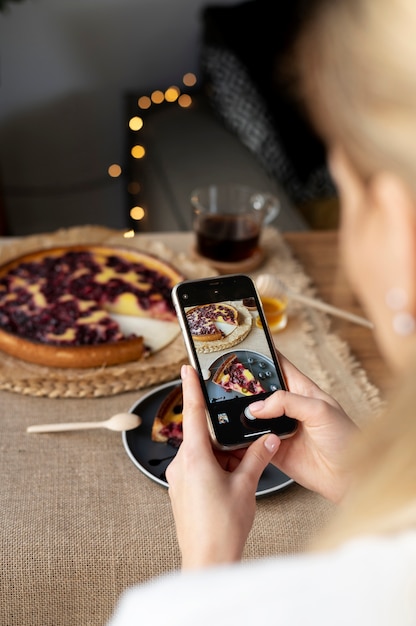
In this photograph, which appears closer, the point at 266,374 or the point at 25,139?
the point at 266,374

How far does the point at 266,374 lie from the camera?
88 cm

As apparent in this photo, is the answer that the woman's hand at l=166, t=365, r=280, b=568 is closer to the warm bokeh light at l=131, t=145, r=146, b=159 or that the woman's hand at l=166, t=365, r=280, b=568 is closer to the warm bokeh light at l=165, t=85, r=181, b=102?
the warm bokeh light at l=131, t=145, r=146, b=159

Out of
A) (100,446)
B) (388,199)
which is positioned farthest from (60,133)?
(388,199)

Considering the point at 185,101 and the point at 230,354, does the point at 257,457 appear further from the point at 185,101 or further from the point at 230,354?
the point at 185,101

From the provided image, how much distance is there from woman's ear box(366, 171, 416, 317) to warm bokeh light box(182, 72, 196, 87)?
8.03 ft

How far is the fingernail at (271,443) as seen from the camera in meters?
0.78

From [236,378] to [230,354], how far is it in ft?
0.11

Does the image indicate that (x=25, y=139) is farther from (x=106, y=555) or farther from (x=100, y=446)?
(x=106, y=555)

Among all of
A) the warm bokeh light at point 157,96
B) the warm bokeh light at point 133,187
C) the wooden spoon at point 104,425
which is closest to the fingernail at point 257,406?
the wooden spoon at point 104,425

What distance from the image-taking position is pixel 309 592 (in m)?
0.43

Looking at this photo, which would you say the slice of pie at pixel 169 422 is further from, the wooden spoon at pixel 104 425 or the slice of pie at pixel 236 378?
the slice of pie at pixel 236 378

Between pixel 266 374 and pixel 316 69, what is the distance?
424 millimetres

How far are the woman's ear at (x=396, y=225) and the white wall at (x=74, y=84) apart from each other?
2.33m

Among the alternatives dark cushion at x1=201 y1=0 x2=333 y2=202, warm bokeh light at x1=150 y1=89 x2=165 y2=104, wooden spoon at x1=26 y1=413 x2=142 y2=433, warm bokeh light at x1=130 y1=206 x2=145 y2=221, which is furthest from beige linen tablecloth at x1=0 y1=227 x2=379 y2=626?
warm bokeh light at x1=150 y1=89 x2=165 y2=104
